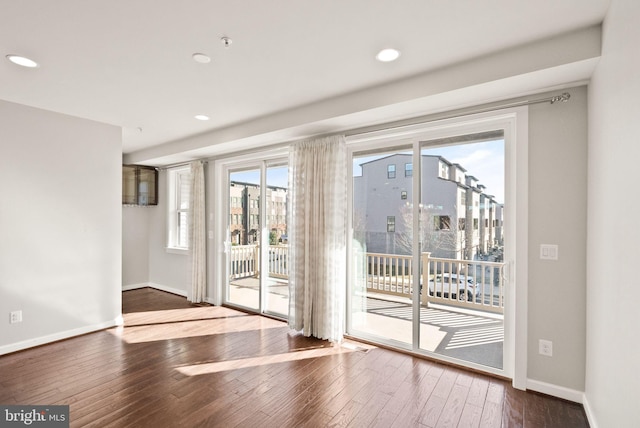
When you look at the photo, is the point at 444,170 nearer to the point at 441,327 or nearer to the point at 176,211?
the point at 441,327

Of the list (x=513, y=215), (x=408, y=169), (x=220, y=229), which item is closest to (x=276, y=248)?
(x=220, y=229)

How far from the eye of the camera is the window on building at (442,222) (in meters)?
2.97

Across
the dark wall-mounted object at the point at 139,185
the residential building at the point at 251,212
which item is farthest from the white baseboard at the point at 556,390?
the dark wall-mounted object at the point at 139,185

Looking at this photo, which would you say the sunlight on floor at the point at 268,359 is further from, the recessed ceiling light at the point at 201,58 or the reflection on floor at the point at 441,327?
the recessed ceiling light at the point at 201,58

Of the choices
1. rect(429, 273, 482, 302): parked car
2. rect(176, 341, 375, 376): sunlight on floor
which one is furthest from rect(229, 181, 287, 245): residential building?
rect(429, 273, 482, 302): parked car

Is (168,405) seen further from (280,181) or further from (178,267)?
(178,267)

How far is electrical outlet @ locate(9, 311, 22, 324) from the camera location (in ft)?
10.5

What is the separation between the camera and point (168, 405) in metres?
2.29

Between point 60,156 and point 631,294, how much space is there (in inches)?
194

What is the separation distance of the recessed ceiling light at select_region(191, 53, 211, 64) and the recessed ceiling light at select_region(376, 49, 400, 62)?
1243 millimetres

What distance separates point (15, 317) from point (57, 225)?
100cm

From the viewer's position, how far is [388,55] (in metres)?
2.23

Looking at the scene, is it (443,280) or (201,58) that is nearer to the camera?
(201,58)

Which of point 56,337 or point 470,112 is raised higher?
point 470,112
